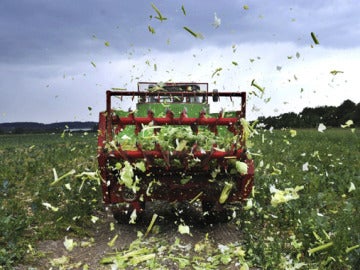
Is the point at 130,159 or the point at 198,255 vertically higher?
the point at 130,159

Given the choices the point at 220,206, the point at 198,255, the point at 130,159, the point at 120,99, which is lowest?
the point at 198,255

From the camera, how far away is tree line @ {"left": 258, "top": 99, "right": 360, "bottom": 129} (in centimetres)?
5050

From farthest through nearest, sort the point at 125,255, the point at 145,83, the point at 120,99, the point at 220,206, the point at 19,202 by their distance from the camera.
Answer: the point at 145,83 → the point at 19,202 → the point at 120,99 → the point at 220,206 → the point at 125,255

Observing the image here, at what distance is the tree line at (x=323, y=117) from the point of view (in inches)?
1988

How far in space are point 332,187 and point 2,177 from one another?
801 centimetres

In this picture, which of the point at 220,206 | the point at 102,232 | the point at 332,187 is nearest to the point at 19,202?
the point at 102,232

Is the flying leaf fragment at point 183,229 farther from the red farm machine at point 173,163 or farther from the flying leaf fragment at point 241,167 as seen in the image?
the flying leaf fragment at point 241,167

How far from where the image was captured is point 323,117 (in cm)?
5672

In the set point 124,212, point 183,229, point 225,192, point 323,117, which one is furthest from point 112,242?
point 323,117

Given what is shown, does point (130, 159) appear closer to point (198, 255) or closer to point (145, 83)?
point (198, 255)

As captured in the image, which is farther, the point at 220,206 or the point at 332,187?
the point at 332,187

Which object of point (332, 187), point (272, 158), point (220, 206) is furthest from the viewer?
point (272, 158)

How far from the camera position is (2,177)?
12164 millimetres

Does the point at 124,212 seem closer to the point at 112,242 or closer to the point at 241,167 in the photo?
the point at 112,242
